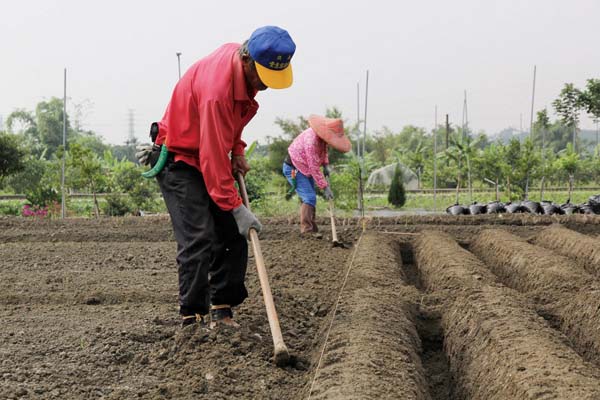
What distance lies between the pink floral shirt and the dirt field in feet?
3.81

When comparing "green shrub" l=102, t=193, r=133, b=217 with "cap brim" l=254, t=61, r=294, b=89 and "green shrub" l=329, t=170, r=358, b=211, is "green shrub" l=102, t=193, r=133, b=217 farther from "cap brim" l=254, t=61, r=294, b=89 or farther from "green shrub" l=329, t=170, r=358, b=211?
"cap brim" l=254, t=61, r=294, b=89

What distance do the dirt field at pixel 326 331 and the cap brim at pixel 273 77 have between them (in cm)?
142

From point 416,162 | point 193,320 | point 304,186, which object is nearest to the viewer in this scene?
point 193,320

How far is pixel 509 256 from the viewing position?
24.9 ft

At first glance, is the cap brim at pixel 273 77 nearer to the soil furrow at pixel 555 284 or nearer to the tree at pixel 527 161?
the soil furrow at pixel 555 284

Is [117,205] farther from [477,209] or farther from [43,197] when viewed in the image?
[477,209]

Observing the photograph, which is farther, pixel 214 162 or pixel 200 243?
pixel 200 243

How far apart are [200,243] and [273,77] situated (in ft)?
3.32

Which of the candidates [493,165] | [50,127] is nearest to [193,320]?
[493,165]

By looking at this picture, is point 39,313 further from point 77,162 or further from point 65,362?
point 77,162

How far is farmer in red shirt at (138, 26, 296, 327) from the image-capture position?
150 inches

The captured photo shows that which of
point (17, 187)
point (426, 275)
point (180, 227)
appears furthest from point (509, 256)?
point (17, 187)

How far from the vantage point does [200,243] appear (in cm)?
402

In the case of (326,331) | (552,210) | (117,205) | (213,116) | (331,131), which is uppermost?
(331,131)
